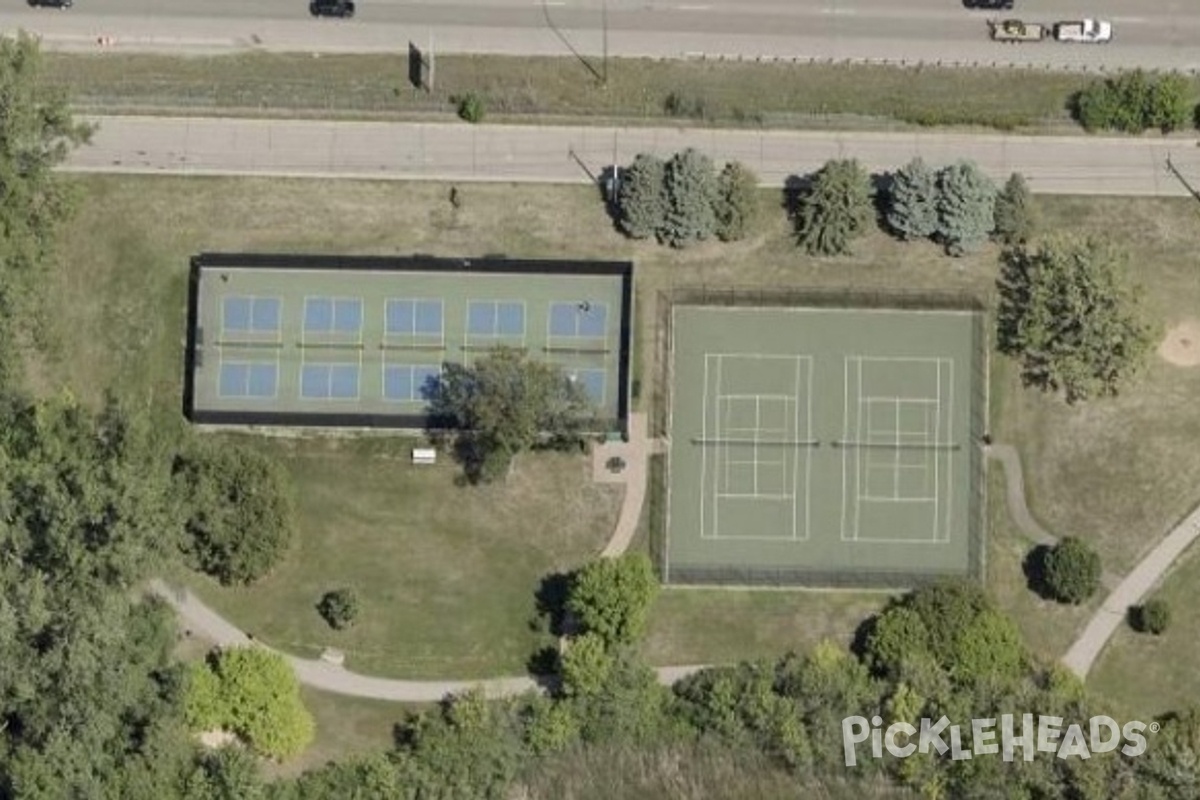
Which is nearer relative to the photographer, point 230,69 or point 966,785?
point 966,785

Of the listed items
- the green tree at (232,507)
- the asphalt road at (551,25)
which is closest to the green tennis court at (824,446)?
the asphalt road at (551,25)

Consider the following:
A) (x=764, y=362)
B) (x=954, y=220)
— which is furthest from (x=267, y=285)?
(x=954, y=220)

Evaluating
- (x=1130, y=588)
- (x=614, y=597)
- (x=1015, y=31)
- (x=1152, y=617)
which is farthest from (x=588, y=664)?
(x=1015, y=31)

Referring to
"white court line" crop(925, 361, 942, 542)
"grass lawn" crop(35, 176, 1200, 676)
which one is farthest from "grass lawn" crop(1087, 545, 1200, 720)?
"white court line" crop(925, 361, 942, 542)

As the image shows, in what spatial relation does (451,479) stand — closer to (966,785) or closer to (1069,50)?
(966,785)

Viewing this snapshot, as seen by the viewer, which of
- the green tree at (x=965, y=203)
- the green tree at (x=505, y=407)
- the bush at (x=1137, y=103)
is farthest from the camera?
A: the bush at (x=1137, y=103)

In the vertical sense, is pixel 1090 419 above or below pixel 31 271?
below

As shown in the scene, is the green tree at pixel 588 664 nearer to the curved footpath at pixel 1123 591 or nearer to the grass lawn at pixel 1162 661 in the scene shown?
the curved footpath at pixel 1123 591

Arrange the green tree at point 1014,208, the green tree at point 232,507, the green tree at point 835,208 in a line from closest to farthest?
Result: the green tree at point 232,507
the green tree at point 835,208
the green tree at point 1014,208
